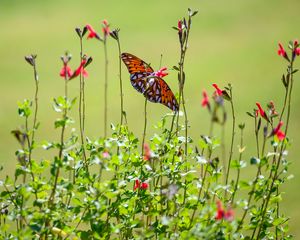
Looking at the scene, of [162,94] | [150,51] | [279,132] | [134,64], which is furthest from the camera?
[150,51]

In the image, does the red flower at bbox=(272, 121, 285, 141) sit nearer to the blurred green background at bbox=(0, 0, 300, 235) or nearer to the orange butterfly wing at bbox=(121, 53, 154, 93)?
the orange butterfly wing at bbox=(121, 53, 154, 93)

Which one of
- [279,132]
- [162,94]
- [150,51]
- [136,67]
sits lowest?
[279,132]

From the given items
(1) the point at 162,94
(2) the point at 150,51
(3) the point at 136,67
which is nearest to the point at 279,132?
(1) the point at 162,94

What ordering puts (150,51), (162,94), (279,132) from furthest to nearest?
(150,51), (162,94), (279,132)

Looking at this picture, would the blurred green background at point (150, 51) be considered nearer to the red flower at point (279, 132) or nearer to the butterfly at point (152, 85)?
the butterfly at point (152, 85)

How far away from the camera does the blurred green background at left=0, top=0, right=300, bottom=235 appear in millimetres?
5418

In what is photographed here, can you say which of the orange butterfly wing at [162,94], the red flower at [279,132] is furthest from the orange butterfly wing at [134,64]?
the red flower at [279,132]

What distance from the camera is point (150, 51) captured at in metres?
6.59

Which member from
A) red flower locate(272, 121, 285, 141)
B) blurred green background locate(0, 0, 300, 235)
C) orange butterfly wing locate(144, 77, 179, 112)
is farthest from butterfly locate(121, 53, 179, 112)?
blurred green background locate(0, 0, 300, 235)

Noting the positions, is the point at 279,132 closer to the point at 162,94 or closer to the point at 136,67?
the point at 162,94

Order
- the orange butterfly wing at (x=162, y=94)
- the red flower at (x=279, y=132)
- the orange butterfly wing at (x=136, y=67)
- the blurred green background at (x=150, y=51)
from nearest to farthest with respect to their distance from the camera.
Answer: the red flower at (x=279, y=132) < the orange butterfly wing at (x=162, y=94) < the orange butterfly wing at (x=136, y=67) < the blurred green background at (x=150, y=51)

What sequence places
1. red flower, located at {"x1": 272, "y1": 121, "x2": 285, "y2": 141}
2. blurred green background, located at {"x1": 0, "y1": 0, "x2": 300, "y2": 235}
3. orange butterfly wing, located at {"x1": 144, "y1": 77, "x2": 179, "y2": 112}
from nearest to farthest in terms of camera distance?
red flower, located at {"x1": 272, "y1": 121, "x2": 285, "y2": 141} < orange butterfly wing, located at {"x1": 144, "y1": 77, "x2": 179, "y2": 112} < blurred green background, located at {"x1": 0, "y1": 0, "x2": 300, "y2": 235}

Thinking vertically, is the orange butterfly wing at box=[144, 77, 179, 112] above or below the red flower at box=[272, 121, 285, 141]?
above

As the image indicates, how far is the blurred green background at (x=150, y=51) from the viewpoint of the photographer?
5.42 metres
